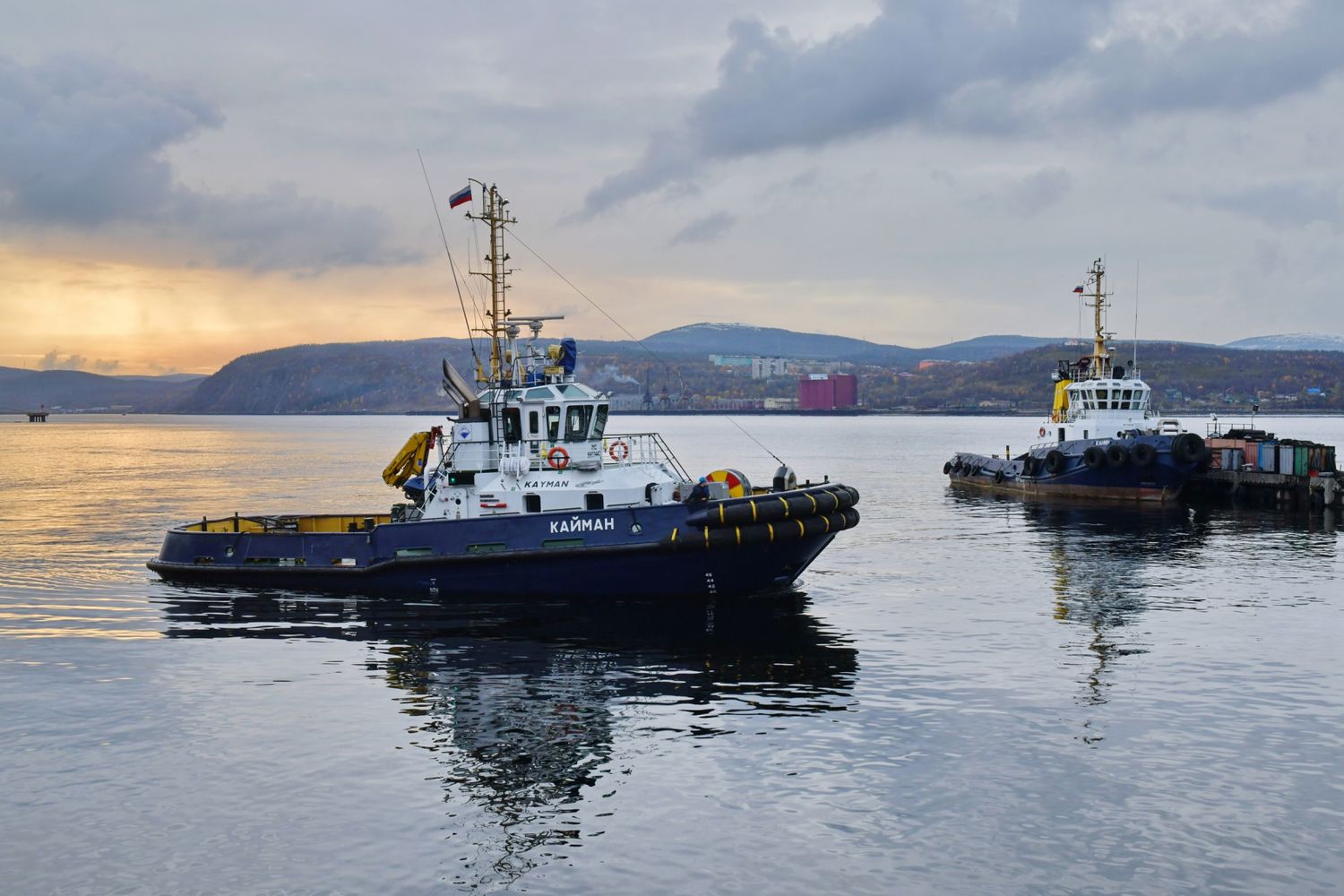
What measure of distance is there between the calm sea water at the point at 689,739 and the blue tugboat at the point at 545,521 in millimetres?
661

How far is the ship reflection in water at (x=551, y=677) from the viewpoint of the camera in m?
13.2

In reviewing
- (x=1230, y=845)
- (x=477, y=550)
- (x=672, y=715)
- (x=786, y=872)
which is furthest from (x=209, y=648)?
(x=1230, y=845)

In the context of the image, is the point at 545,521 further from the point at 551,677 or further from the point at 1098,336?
the point at 1098,336

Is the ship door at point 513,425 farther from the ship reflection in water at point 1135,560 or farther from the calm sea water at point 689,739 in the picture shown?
the ship reflection in water at point 1135,560

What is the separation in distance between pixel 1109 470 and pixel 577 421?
1274 inches

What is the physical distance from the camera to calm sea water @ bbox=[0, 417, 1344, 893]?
1130cm

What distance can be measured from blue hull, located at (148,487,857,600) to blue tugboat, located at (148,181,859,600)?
3 centimetres

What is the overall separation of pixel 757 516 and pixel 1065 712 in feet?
26.2

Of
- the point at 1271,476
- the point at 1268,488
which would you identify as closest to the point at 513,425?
the point at 1271,476

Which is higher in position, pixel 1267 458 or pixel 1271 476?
pixel 1267 458

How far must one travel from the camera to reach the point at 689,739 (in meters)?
15.1

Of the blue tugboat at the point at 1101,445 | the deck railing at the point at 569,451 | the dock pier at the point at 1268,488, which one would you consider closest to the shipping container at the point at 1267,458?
the dock pier at the point at 1268,488

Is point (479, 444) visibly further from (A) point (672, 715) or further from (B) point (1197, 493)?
(B) point (1197, 493)

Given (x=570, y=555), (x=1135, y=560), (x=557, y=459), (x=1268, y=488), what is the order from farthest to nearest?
(x=1268, y=488)
(x=1135, y=560)
(x=557, y=459)
(x=570, y=555)
